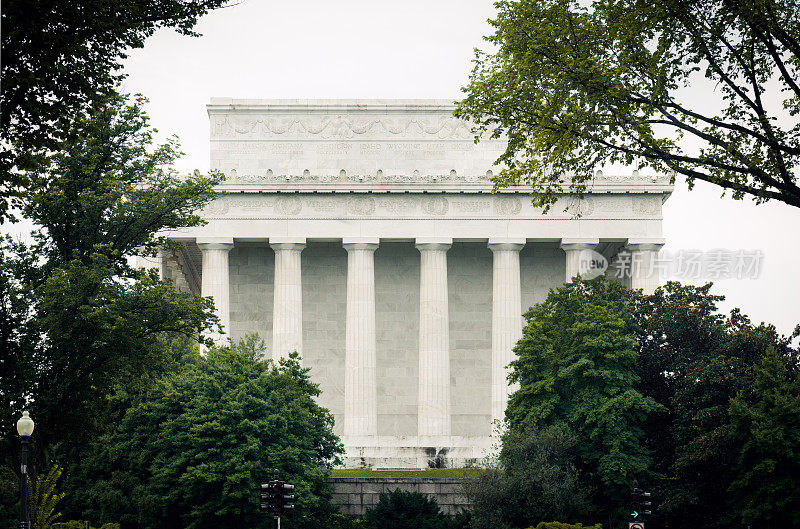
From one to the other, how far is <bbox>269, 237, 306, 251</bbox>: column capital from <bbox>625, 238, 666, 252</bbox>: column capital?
2778cm

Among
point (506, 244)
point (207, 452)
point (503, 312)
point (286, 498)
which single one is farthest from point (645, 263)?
point (286, 498)

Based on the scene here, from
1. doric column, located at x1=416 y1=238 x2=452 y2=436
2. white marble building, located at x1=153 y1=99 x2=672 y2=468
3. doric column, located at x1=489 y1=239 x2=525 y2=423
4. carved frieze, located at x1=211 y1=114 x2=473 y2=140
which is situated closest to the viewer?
doric column, located at x1=416 y1=238 x2=452 y2=436

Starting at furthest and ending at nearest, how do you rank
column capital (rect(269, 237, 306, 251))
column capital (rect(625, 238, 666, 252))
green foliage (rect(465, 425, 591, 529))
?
column capital (rect(269, 237, 306, 251))
column capital (rect(625, 238, 666, 252))
green foliage (rect(465, 425, 591, 529))

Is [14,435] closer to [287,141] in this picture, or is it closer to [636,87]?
[636,87]

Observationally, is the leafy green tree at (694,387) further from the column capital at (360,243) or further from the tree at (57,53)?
the tree at (57,53)

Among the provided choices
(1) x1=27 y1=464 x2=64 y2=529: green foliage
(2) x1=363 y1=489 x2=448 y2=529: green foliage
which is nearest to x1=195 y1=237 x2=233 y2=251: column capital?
(2) x1=363 y1=489 x2=448 y2=529: green foliage

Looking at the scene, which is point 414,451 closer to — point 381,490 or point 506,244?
point 506,244

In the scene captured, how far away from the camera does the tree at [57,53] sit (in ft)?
95.5

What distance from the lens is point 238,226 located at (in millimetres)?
92875

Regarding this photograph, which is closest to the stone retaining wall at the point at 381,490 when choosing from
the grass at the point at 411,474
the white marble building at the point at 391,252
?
the grass at the point at 411,474

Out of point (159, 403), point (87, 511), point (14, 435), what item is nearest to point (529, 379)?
point (159, 403)

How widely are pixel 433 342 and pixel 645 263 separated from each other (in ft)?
62.8

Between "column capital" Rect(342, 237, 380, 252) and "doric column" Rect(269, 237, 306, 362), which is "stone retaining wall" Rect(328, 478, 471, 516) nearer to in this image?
"doric column" Rect(269, 237, 306, 362)

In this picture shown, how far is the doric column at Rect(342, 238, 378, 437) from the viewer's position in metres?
89.9
